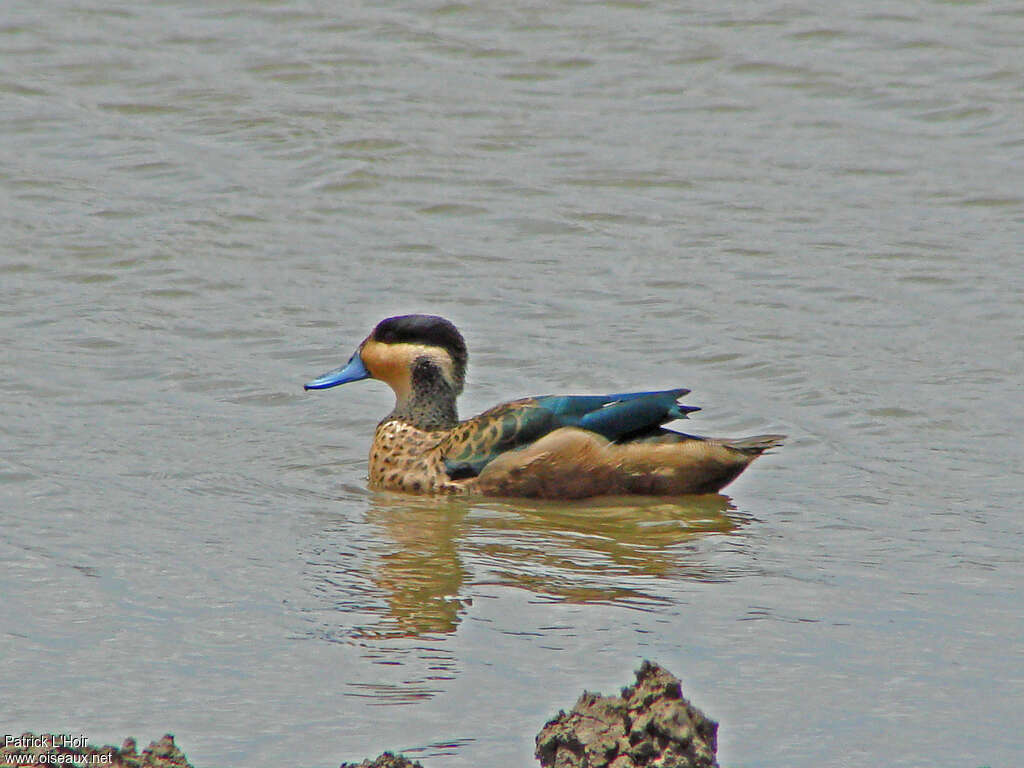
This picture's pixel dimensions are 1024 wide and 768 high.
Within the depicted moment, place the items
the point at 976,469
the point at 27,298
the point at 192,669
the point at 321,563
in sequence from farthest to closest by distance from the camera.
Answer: the point at 27,298
the point at 976,469
the point at 321,563
the point at 192,669

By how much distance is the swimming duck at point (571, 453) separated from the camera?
8.79 m

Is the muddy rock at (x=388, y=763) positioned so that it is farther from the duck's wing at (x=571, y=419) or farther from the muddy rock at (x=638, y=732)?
the duck's wing at (x=571, y=419)

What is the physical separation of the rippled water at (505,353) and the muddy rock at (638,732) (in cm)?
53

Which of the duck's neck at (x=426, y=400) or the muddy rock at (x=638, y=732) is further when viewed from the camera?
the duck's neck at (x=426, y=400)

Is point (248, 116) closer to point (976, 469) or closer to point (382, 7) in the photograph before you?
point (382, 7)

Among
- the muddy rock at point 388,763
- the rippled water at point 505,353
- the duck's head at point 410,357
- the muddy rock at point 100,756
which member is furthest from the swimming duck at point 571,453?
the muddy rock at point 100,756

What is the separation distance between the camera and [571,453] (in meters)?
8.77

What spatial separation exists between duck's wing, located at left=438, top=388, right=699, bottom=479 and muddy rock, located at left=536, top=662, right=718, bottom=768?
4027mm

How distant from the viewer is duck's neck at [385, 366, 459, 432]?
31.0 feet

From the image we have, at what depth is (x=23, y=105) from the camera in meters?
14.9

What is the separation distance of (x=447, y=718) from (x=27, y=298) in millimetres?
6398

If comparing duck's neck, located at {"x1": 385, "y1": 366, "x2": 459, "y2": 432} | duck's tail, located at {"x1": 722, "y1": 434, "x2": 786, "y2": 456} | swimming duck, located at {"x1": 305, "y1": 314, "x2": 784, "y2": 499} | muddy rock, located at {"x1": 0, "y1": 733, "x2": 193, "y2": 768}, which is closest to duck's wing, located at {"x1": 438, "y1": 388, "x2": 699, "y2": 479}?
swimming duck, located at {"x1": 305, "y1": 314, "x2": 784, "y2": 499}

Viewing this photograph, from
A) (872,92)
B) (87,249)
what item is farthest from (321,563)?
(872,92)

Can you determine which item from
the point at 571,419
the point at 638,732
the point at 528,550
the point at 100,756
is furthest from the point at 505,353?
the point at 100,756
